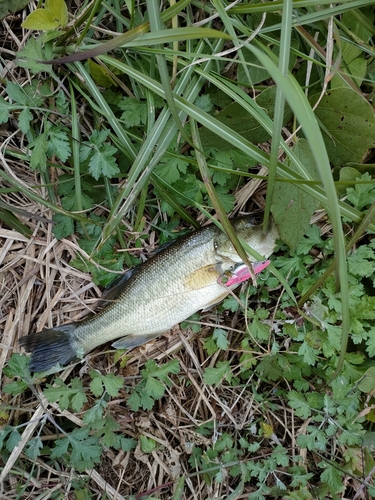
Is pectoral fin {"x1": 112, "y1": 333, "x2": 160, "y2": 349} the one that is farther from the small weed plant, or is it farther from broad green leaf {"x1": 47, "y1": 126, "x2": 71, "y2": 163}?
broad green leaf {"x1": 47, "y1": 126, "x2": 71, "y2": 163}

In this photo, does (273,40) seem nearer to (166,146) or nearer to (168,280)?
(166,146)

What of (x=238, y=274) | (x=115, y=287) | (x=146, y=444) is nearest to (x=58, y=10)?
(x=115, y=287)

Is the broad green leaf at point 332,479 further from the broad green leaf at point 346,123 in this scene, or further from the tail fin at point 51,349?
the broad green leaf at point 346,123

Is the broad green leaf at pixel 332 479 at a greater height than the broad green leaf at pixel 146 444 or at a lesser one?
lesser

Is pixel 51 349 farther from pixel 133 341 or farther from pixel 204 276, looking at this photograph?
pixel 204 276

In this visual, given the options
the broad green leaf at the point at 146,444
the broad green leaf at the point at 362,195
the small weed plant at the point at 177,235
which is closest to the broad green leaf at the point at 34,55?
the small weed plant at the point at 177,235

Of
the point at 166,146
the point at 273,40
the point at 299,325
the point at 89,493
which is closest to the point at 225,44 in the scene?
the point at 273,40

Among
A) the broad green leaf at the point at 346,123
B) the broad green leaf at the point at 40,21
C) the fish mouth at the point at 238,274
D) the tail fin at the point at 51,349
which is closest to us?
the broad green leaf at the point at 40,21
